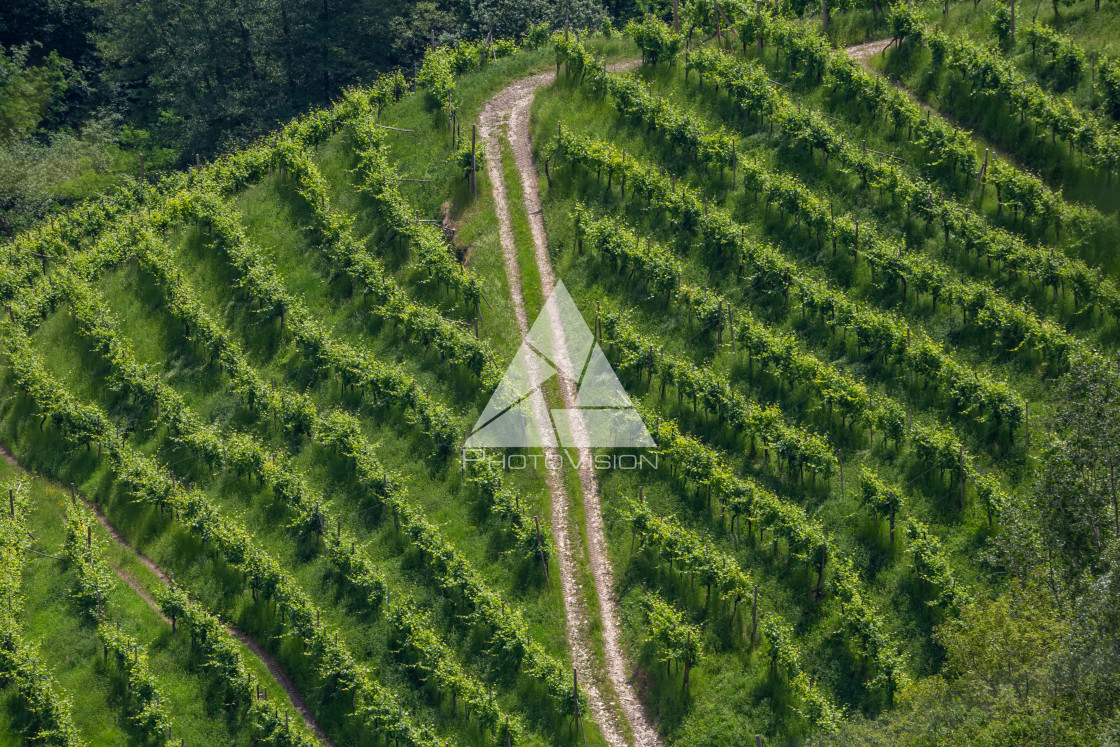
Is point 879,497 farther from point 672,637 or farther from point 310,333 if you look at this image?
point 310,333

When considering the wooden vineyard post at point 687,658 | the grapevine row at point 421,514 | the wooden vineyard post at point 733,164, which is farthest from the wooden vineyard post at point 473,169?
the wooden vineyard post at point 687,658

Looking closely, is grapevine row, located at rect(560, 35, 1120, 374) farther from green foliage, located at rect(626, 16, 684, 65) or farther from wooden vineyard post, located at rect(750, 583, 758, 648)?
wooden vineyard post, located at rect(750, 583, 758, 648)

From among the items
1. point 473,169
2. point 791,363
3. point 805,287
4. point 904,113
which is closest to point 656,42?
point 473,169

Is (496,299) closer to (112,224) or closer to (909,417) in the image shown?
(909,417)

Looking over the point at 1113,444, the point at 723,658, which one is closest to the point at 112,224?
the point at 723,658

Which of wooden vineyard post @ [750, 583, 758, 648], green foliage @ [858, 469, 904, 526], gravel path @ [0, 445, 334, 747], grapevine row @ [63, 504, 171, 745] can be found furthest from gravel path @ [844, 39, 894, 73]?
grapevine row @ [63, 504, 171, 745]

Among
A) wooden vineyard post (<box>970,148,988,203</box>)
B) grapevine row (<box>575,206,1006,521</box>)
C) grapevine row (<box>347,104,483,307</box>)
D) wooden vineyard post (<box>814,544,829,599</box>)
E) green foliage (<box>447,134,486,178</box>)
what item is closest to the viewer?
wooden vineyard post (<box>814,544,829,599</box>)
